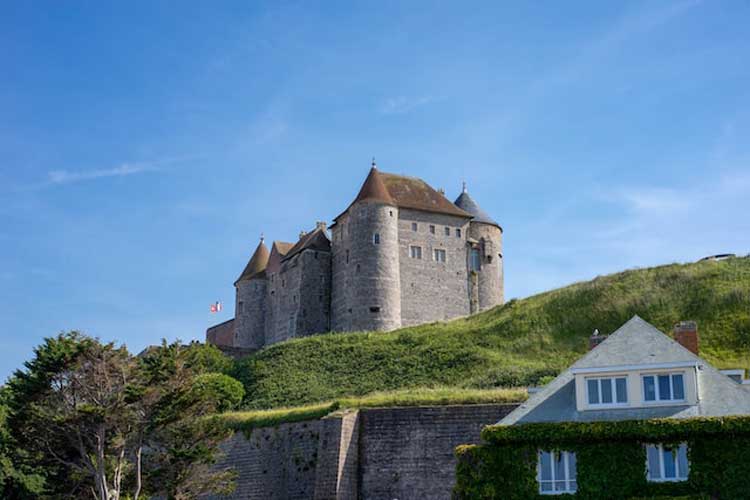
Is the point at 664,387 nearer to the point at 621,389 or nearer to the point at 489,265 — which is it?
the point at 621,389

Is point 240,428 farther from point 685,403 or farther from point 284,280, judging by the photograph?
point 284,280

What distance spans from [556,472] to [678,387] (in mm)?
4036

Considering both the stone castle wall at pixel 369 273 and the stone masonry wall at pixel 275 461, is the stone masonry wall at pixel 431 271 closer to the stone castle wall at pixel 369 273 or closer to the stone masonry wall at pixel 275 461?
the stone castle wall at pixel 369 273

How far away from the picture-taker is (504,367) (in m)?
47.1

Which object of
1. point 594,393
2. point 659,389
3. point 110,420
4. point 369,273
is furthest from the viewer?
point 369,273

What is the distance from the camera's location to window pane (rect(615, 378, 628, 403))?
27.0 metres

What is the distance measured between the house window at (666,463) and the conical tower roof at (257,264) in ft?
162

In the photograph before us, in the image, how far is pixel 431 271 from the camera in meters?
65.2

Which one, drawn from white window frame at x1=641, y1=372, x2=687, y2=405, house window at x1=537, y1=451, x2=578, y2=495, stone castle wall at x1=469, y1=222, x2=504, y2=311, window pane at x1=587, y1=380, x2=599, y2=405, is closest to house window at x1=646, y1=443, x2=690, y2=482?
white window frame at x1=641, y1=372, x2=687, y2=405

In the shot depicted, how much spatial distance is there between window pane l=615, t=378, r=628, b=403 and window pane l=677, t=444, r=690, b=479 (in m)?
1.97

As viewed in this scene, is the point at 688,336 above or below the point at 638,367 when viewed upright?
above

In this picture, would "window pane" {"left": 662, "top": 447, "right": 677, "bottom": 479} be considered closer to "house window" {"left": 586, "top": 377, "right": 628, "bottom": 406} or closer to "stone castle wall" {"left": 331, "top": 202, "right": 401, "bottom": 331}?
"house window" {"left": 586, "top": 377, "right": 628, "bottom": 406}

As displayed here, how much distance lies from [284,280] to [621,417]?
1731 inches

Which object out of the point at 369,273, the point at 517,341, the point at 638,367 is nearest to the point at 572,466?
the point at 638,367
